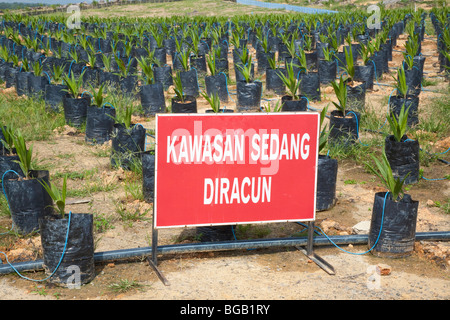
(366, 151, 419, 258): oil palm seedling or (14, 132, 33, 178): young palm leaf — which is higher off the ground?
(14, 132, 33, 178): young palm leaf

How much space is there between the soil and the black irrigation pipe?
→ 0.06 m

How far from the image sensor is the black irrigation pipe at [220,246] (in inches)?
134

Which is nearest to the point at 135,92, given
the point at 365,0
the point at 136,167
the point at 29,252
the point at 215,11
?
the point at 136,167

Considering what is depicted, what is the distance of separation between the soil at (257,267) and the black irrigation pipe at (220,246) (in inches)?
2.2

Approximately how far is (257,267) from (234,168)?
2.21 ft

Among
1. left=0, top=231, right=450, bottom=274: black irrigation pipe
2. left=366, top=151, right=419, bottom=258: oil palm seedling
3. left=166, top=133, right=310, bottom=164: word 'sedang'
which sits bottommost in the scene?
left=0, top=231, right=450, bottom=274: black irrigation pipe

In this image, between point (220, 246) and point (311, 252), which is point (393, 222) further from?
point (220, 246)

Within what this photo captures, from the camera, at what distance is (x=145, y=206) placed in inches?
182

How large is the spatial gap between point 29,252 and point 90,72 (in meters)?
5.81

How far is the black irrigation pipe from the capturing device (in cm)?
340

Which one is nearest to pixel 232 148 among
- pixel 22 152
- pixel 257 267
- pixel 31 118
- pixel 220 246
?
pixel 220 246

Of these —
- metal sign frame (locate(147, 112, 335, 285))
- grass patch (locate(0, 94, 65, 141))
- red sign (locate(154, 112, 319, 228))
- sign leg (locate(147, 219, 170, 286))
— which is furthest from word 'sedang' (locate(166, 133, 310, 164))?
grass patch (locate(0, 94, 65, 141))

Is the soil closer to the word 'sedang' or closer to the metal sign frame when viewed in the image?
the metal sign frame
